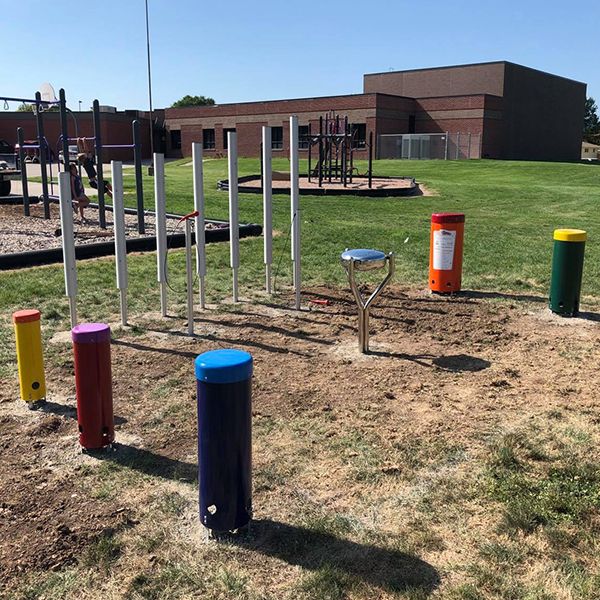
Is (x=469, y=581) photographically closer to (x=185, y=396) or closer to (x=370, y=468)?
(x=370, y=468)

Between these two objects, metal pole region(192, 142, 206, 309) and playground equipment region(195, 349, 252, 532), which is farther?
metal pole region(192, 142, 206, 309)

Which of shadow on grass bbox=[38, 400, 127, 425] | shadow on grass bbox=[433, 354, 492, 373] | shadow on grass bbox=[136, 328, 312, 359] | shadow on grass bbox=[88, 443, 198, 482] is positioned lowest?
shadow on grass bbox=[38, 400, 127, 425]

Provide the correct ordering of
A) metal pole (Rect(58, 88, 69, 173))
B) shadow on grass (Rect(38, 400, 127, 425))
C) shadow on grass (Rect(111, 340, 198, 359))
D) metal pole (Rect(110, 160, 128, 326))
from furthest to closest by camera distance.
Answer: metal pole (Rect(58, 88, 69, 173)) → metal pole (Rect(110, 160, 128, 326)) → shadow on grass (Rect(111, 340, 198, 359)) → shadow on grass (Rect(38, 400, 127, 425))

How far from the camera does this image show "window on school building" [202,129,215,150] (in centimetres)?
5719

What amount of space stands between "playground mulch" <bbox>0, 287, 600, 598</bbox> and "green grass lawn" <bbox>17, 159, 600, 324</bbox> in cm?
144

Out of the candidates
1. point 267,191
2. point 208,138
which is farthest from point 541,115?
point 267,191

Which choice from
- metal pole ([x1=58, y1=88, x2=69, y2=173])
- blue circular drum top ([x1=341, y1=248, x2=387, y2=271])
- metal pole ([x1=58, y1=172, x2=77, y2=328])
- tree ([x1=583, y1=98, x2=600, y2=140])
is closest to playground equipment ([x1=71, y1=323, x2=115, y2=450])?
metal pole ([x1=58, y1=172, x2=77, y2=328])

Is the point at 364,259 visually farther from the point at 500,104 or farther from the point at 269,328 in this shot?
the point at 500,104

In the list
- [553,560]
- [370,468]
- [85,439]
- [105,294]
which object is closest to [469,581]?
[553,560]

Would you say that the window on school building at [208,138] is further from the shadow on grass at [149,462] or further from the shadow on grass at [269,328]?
the shadow on grass at [149,462]

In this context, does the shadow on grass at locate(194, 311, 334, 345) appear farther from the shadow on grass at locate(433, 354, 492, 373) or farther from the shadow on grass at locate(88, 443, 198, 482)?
the shadow on grass at locate(88, 443, 198, 482)

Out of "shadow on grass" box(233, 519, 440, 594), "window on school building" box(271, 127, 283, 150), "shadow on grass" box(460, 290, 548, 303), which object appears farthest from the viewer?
"window on school building" box(271, 127, 283, 150)

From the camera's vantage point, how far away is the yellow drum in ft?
14.2

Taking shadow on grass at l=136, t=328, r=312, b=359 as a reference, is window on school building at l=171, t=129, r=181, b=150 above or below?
above
